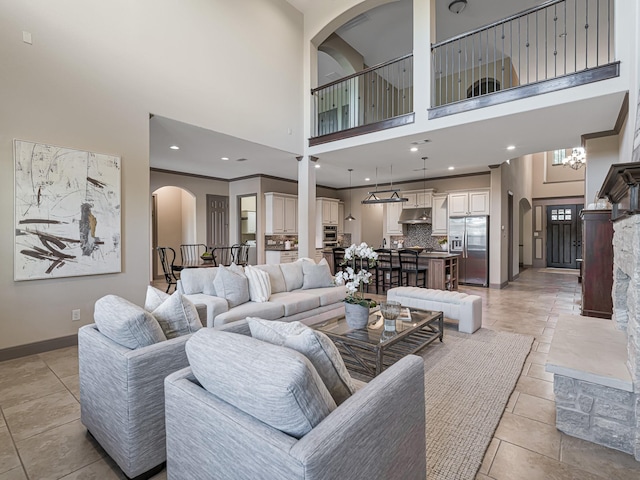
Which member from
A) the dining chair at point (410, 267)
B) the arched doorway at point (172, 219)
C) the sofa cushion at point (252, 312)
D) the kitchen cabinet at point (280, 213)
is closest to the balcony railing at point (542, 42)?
the dining chair at point (410, 267)

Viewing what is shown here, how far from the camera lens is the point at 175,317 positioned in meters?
2.02

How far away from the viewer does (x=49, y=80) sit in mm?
3430

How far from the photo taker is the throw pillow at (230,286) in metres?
3.69

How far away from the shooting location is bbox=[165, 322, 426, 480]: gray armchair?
930mm

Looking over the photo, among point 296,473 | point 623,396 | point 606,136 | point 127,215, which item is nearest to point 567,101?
point 606,136

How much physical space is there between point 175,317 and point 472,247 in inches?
302

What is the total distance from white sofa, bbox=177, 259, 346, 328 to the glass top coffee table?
2.17 ft

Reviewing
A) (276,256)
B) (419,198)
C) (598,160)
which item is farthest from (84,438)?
(419,198)

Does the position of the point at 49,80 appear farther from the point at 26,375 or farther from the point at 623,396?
the point at 623,396

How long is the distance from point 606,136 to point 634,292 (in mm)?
4108

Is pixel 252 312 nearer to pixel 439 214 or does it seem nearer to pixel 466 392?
pixel 466 392

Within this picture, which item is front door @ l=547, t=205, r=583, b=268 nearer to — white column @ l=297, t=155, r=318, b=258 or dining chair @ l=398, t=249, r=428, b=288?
dining chair @ l=398, t=249, r=428, b=288

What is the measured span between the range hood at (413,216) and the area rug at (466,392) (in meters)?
5.04

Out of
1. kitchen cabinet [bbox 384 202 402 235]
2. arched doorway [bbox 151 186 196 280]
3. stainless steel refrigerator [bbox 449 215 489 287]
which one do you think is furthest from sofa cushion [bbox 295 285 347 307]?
arched doorway [bbox 151 186 196 280]
